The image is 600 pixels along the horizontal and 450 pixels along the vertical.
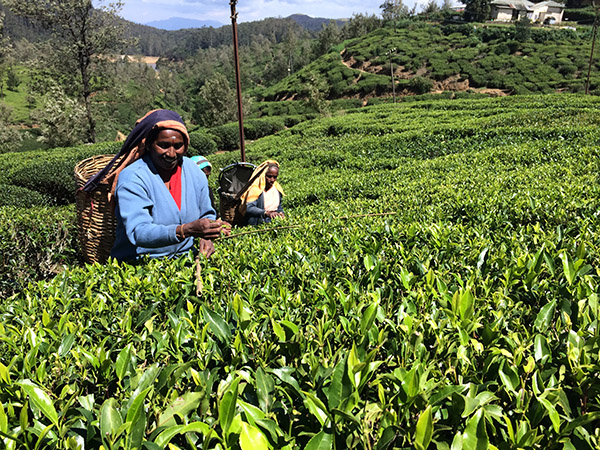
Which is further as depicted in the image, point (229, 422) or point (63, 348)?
point (63, 348)

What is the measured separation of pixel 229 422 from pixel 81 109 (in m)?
32.6

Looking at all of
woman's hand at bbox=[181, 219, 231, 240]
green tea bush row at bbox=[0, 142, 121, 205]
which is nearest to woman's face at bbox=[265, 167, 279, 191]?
woman's hand at bbox=[181, 219, 231, 240]

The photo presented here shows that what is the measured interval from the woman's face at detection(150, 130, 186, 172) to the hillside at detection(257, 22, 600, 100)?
151 feet

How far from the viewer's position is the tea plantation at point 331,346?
39.8 inches

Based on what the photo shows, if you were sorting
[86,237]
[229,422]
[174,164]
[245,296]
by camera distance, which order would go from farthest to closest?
[86,237], [174,164], [245,296], [229,422]

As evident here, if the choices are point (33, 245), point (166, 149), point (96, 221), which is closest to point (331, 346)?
point (166, 149)

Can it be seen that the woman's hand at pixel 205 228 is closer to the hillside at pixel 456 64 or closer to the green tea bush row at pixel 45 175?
the green tea bush row at pixel 45 175

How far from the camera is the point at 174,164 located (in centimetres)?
304

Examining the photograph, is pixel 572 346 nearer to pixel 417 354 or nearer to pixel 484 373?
pixel 484 373

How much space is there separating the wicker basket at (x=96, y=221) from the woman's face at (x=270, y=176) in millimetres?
2658

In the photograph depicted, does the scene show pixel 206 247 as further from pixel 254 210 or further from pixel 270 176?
pixel 270 176

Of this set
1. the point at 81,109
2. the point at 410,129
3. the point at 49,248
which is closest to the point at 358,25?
the point at 81,109

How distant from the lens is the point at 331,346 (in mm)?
1507

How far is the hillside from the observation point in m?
47.7
